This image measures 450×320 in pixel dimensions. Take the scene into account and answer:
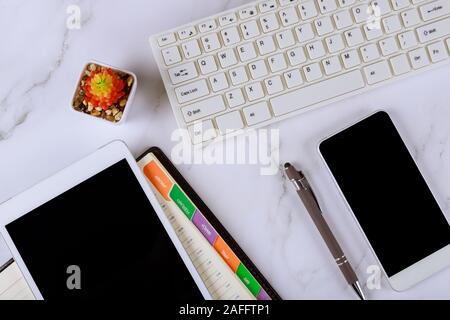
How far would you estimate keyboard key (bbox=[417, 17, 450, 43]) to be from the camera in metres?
0.68

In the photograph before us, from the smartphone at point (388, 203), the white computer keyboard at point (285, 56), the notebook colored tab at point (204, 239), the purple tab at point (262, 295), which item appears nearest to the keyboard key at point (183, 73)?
the white computer keyboard at point (285, 56)

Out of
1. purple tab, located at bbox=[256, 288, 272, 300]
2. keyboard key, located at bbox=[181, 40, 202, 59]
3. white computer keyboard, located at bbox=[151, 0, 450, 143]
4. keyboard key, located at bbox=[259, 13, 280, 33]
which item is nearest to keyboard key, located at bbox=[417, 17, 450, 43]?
white computer keyboard, located at bbox=[151, 0, 450, 143]

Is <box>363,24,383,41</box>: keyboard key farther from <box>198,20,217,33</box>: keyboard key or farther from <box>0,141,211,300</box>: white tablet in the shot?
<box>0,141,211,300</box>: white tablet

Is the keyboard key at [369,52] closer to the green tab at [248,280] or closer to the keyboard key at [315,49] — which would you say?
the keyboard key at [315,49]

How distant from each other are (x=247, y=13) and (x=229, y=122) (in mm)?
155

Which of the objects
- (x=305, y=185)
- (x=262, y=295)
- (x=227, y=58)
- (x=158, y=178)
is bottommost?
(x=262, y=295)

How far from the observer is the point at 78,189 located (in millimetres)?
628

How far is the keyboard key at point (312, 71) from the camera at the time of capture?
674 mm

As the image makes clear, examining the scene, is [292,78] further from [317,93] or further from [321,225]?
[321,225]

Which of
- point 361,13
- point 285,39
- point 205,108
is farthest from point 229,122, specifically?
point 361,13

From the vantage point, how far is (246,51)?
2.20ft

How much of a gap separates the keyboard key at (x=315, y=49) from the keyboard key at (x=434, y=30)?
14cm

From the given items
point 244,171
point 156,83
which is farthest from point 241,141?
point 156,83

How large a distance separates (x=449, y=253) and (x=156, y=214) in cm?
41
